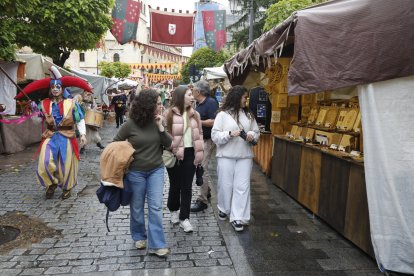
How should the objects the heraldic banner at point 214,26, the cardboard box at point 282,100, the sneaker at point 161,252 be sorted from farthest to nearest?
the heraldic banner at point 214,26
the cardboard box at point 282,100
the sneaker at point 161,252

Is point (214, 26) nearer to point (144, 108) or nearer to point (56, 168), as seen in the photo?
point (56, 168)

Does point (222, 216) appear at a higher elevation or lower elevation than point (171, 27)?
lower

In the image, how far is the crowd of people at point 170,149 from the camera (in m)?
4.00

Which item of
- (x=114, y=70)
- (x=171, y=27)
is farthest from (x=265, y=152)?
(x=114, y=70)

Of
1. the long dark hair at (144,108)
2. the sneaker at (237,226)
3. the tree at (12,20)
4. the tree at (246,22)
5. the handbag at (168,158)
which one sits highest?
the tree at (246,22)

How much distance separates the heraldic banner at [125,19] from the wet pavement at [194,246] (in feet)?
24.4

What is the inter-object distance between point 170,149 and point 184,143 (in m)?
0.44

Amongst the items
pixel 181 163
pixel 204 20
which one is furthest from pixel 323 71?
pixel 204 20

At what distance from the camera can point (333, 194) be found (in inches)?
190

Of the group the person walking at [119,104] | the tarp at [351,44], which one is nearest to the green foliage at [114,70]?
the person walking at [119,104]

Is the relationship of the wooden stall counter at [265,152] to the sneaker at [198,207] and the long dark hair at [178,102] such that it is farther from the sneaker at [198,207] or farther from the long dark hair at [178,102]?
the long dark hair at [178,102]

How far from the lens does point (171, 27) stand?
1369 cm

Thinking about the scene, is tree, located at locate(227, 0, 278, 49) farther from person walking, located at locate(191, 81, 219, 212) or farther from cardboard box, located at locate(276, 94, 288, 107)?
person walking, located at locate(191, 81, 219, 212)

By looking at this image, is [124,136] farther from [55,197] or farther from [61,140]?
[55,197]
